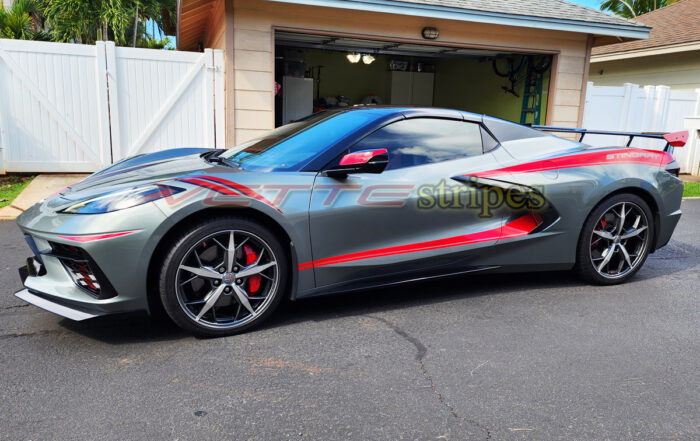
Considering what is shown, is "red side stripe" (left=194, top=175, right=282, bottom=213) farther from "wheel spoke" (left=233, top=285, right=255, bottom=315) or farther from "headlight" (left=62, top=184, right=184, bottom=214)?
"wheel spoke" (left=233, top=285, right=255, bottom=315)

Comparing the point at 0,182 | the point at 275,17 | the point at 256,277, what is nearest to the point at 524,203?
the point at 256,277

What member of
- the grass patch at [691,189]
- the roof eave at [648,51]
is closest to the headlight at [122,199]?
the grass patch at [691,189]

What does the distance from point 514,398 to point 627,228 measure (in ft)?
7.92

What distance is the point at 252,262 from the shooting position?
3127 millimetres

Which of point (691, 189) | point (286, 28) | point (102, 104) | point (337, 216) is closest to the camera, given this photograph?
point (337, 216)

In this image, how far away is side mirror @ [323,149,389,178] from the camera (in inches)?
125

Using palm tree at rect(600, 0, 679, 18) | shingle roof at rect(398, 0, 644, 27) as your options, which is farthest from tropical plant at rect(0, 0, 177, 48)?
palm tree at rect(600, 0, 679, 18)

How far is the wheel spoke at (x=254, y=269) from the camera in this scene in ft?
10.1

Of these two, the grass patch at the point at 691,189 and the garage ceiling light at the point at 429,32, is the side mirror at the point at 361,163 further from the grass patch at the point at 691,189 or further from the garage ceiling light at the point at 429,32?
the grass patch at the point at 691,189

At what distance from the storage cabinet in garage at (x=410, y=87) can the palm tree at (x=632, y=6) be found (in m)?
16.7

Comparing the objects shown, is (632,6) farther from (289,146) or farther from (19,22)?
(289,146)

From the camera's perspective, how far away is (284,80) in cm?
1516

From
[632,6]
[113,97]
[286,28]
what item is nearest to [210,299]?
[113,97]

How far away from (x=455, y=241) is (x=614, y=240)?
1509 millimetres
